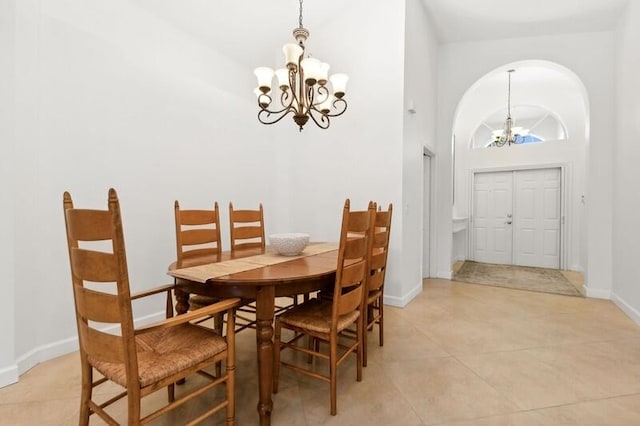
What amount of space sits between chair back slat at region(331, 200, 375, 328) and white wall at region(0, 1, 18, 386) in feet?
6.40

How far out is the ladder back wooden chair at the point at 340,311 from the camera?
1.54 metres

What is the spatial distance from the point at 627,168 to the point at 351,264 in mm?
3349

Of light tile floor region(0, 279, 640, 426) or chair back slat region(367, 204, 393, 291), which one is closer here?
light tile floor region(0, 279, 640, 426)

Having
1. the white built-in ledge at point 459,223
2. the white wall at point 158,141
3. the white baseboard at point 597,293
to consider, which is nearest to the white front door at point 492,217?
the white built-in ledge at point 459,223

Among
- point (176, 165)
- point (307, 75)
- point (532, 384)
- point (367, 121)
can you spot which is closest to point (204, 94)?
point (176, 165)

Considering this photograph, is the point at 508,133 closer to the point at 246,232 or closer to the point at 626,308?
the point at 626,308

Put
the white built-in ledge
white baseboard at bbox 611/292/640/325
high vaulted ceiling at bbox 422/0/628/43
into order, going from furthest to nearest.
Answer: the white built-in ledge → high vaulted ceiling at bbox 422/0/628/43 → white baseboard at bbox 611/292/640/325

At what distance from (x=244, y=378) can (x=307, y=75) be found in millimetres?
2085

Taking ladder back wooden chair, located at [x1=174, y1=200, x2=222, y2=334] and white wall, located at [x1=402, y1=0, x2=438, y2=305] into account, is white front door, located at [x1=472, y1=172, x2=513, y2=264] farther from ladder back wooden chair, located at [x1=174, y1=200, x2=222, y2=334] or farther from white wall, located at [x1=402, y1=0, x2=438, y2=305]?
ladder back wooden chair, located at [x1=174, y1=200, x2=222, y2=334]

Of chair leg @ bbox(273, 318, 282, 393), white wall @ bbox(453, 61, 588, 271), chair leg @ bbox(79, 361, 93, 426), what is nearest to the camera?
chair leg @ bbox(79, 361, 93, 426)

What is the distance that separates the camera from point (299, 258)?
6.65 ft

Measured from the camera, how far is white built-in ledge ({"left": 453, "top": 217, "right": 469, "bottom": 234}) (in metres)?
5.26

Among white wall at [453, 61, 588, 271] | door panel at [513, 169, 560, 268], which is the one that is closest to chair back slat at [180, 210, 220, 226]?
white wall at [453, 61, 588, 271]

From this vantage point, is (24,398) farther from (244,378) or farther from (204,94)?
(204,94)
